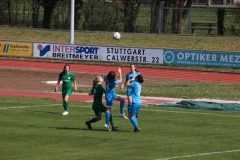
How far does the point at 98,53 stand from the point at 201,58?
7656mm

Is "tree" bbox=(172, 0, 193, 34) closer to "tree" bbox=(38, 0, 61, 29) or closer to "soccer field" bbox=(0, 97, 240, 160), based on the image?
"tree" bbox=(38, 0, 61, 29)

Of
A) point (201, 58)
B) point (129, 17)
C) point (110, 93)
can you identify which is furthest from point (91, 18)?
point (110, 93)

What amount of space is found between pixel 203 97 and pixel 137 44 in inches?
977

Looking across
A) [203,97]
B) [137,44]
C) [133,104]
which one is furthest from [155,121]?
[137,44]

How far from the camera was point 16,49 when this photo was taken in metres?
52.5

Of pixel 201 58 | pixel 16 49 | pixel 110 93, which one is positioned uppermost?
pixel 110 93

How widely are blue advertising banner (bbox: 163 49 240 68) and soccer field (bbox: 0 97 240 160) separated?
62.5ft

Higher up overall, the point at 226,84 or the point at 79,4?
the point at 79,4

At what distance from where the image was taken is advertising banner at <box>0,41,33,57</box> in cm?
5225

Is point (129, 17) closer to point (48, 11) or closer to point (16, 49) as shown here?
point (48, 11)

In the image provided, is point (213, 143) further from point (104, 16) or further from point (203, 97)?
point (104, 16)

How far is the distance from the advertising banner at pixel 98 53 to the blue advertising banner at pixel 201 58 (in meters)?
0.76

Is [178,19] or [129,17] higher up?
[129,17]

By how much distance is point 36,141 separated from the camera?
19.3 metres
